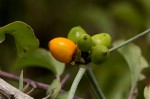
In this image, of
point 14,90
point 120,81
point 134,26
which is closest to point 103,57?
point 14,90

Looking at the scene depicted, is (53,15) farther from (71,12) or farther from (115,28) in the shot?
(115,28)

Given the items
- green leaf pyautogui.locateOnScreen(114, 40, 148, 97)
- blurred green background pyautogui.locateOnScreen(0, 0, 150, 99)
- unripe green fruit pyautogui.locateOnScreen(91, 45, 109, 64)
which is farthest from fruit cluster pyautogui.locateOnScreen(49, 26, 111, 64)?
blurred green background pyautogui.locateOnScreen(0, 0, 150, 99)

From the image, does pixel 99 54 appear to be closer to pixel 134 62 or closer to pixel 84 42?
pixel 84 42

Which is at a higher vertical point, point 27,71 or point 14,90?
point 14,90

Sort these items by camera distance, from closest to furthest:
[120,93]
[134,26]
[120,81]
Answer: [120,93] < [120,81] < [134,26]

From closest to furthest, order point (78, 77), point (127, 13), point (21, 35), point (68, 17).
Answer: point (78, 77) → point (21, 35) → point (127, 13) → point (68, 17)

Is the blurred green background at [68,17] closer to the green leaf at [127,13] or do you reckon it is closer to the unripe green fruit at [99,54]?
the green leaf at [127,13]

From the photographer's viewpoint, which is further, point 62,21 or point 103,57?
point 62,21

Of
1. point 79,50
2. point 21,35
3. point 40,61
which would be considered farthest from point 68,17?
point 79,50
